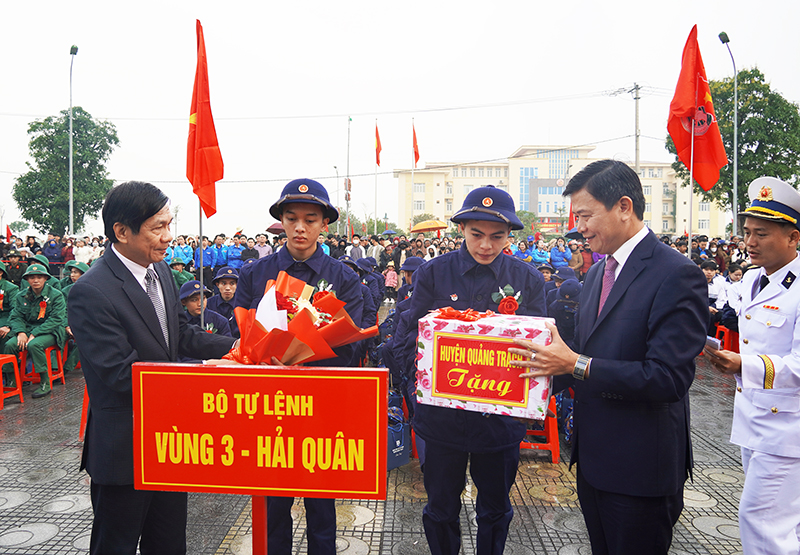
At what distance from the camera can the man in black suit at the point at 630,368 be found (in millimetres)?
1854

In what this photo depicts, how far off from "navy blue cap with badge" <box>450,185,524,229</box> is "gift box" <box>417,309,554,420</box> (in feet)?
2.35

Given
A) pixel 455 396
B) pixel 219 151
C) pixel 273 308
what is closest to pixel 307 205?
pixel 273 308

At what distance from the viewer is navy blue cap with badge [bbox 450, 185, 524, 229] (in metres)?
2.67

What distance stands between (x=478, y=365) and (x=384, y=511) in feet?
7.65

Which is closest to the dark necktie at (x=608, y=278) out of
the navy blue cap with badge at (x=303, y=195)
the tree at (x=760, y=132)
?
the navy blue cap with badge at (x=303, y=195)

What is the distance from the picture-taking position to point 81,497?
3.97 meters

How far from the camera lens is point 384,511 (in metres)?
3.79

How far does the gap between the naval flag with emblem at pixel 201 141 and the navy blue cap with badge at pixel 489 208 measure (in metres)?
3.00

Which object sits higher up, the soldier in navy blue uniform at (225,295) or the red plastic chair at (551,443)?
the soldier in navy blue uniform at (225,295)

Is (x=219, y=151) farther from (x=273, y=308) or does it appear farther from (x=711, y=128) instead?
(x=711, y=128)

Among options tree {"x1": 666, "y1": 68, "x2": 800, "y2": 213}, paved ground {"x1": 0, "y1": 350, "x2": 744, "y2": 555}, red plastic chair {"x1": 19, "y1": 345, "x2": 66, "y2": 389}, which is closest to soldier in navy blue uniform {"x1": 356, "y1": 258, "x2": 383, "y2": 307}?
paved ground {"x1": 0, "y1": 350, "x2": 744, "y2": 555}

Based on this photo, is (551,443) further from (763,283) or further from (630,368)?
(630,368)

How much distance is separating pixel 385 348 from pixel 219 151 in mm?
2623

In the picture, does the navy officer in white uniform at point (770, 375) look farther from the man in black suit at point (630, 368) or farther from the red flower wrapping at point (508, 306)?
the red flower wrapping at point (508, 306)
